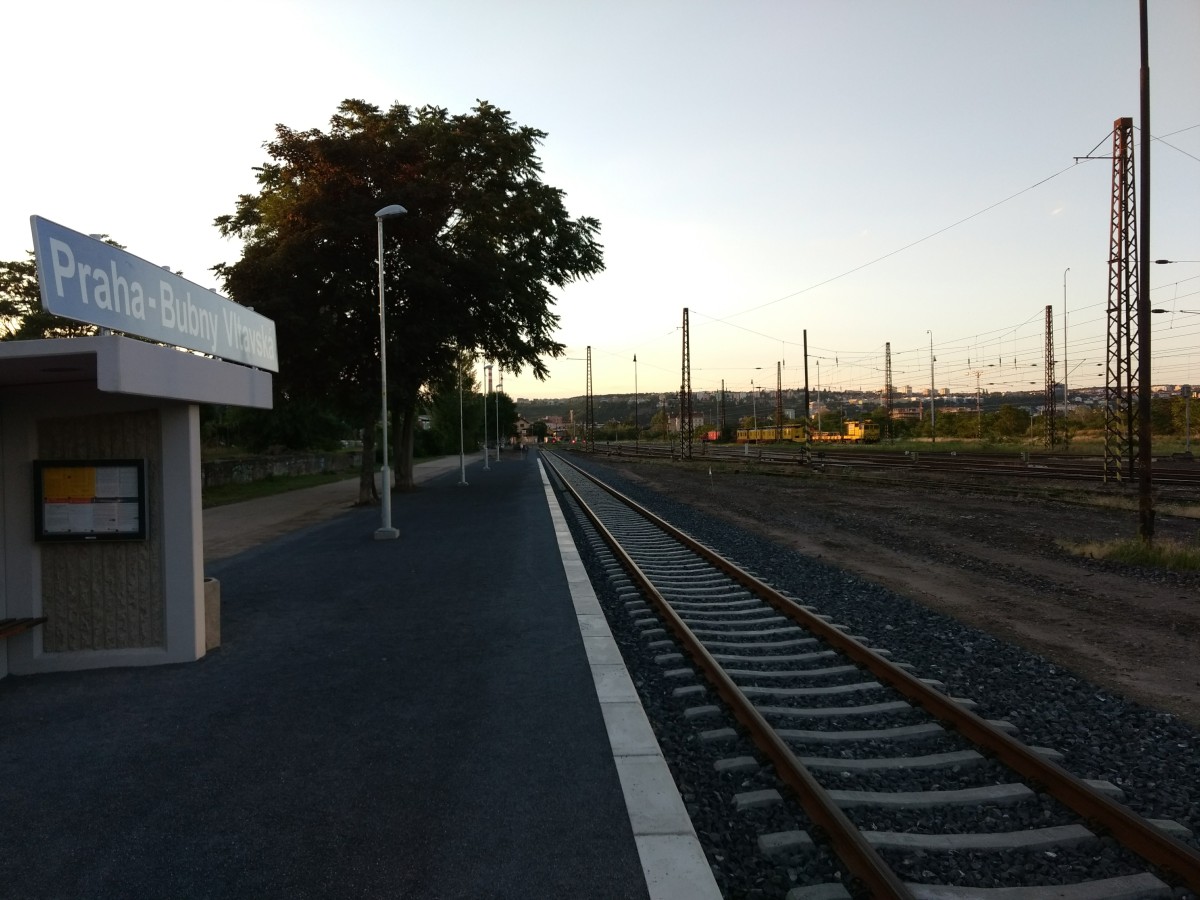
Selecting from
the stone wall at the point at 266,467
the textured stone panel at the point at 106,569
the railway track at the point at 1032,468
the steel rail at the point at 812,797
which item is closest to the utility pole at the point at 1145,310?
the steel rail at the point at 812,797

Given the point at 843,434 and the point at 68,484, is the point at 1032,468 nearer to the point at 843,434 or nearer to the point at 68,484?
the point at 68,484

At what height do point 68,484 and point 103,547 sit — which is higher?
point 68,484

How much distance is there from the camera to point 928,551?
14609 mm

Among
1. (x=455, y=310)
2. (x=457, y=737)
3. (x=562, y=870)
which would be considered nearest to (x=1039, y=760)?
(x=562, y=870)

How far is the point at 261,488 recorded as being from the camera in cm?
3356

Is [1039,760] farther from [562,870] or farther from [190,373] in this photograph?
[190,373]

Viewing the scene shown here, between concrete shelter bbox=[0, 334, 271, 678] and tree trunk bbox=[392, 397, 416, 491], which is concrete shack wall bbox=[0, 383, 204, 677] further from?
tree trunk bbox=[392, 397, 416, 491]

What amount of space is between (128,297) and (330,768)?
430 cm

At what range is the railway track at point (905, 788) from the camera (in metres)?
3.67

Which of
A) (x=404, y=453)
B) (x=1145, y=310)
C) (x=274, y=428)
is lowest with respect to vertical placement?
(x=404, y=453)

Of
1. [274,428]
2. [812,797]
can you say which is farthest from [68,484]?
[274,428]

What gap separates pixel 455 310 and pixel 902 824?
73.6 feet

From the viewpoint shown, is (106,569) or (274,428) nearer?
(106,569)

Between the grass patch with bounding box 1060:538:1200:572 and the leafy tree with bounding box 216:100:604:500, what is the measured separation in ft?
56.5
